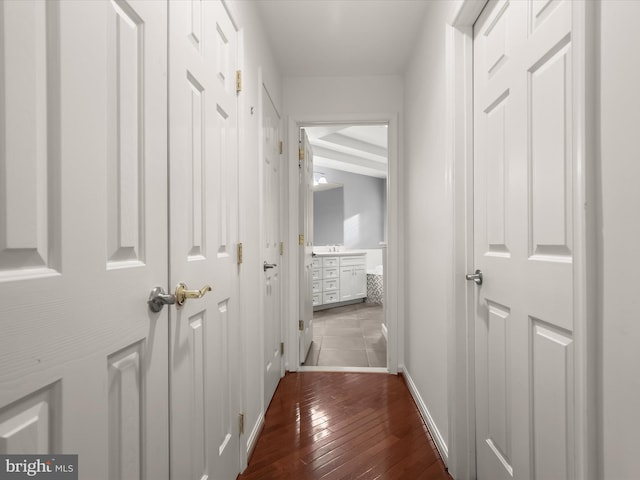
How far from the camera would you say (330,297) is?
5383 mm

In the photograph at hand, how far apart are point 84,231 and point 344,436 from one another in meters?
1.71

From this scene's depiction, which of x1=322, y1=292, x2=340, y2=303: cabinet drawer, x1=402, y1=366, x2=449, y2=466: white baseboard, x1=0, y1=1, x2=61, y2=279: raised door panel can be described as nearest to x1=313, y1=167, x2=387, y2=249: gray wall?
x1=322, y1=292, x2=340, y2=303: cabinet drawer

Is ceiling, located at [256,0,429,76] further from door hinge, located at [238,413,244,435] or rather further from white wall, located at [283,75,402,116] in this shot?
door hinge, located at [238,413,244,435]

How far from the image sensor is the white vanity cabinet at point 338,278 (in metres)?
5.23

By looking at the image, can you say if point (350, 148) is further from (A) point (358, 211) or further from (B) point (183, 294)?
(B) point (183, 294)

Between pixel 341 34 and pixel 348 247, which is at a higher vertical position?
pixel 341 34

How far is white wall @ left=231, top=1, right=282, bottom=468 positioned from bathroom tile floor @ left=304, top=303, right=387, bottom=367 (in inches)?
43.4

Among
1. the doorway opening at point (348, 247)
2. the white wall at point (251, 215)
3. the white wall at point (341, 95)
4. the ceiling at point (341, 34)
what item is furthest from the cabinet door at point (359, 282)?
the white wall at point (251, 215)

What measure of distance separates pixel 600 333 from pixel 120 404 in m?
1.02

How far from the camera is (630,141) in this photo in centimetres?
60

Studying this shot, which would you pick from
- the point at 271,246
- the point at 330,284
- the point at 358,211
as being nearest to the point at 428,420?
the point at 271,246

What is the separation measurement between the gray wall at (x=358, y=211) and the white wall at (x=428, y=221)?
12.6ft

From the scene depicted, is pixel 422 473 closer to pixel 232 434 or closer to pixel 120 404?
pixel 232 434

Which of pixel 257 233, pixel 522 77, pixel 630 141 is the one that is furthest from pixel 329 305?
pixel 630 141
